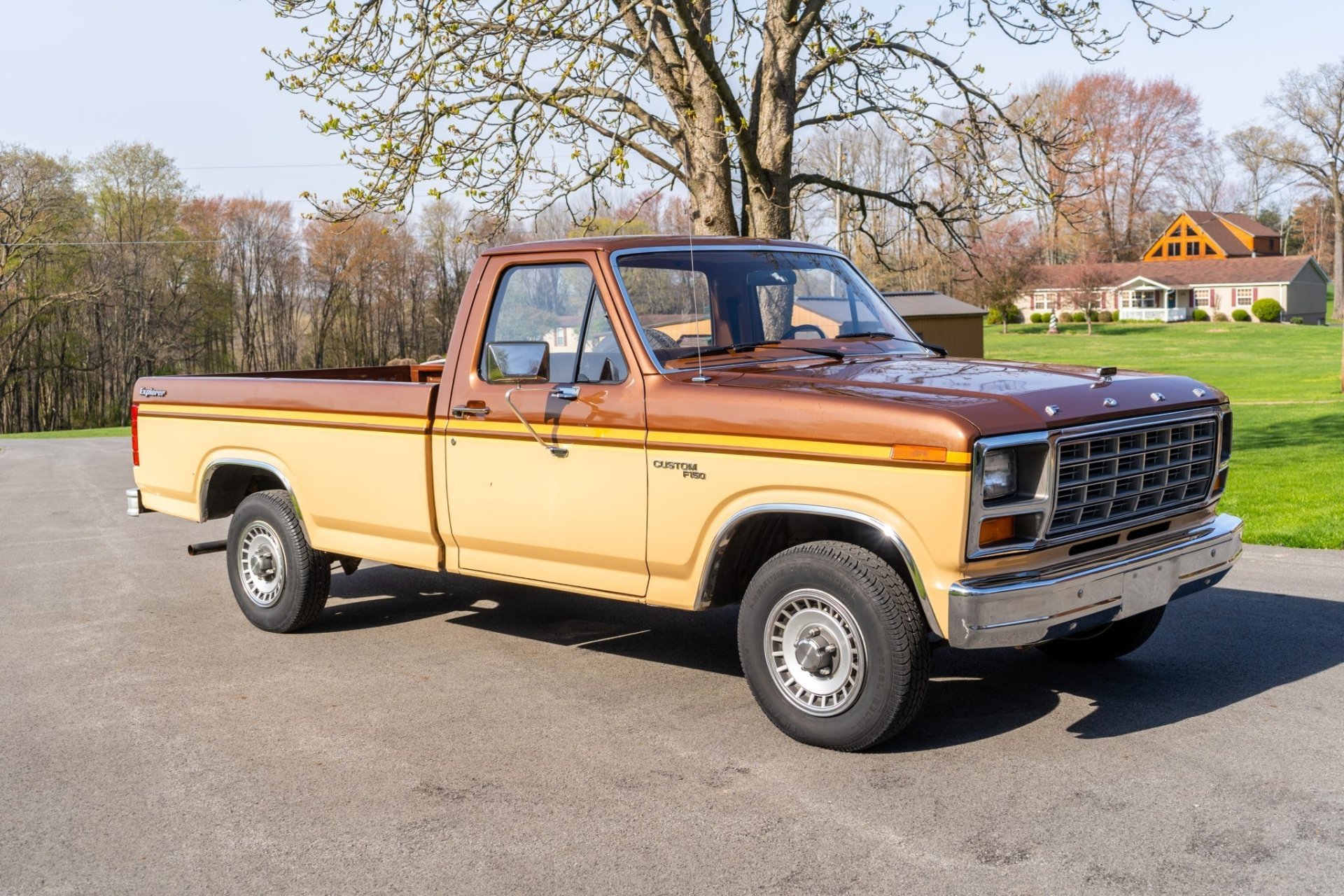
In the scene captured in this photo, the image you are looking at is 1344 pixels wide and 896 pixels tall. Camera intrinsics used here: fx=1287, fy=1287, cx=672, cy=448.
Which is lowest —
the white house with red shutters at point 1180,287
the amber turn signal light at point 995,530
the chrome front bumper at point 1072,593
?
the chrome front bumper at point 1072,593

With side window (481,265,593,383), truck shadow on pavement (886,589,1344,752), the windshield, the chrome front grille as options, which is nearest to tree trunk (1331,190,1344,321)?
truck shadow on pavement (886,589,1344,752)

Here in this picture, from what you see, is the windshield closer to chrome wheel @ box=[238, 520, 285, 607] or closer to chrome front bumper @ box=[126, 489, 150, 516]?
chrome wheel @ box=[238, 520, 285, 607]

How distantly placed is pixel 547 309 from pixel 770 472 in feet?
5.71

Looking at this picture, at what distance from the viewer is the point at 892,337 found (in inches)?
269

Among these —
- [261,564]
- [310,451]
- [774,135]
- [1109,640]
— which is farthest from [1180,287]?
[310,451]

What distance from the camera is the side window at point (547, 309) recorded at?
6.34 metres

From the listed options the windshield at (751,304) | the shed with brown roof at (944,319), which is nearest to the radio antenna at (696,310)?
the windshield at (751,304)

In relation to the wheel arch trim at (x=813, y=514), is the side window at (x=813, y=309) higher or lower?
higher

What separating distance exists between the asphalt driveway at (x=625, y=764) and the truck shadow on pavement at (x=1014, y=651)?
3 centimetres

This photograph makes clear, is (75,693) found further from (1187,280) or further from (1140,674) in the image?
(1187,280)

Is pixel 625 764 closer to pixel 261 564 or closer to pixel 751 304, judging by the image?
pixel 751 304

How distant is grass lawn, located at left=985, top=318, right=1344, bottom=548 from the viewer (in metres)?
11.6

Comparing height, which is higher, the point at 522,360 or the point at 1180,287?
Answer: the point at 1180,287

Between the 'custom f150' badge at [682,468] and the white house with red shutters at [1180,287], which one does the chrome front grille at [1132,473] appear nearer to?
the 'custom f150' badge at [682,468]
